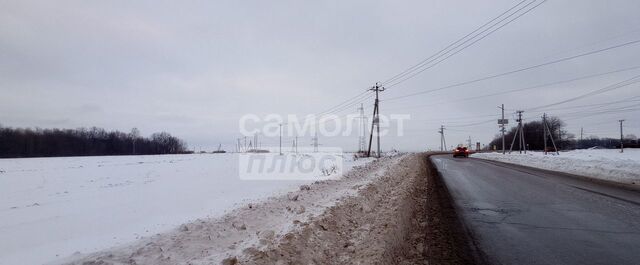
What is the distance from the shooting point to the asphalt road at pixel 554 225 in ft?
16.9

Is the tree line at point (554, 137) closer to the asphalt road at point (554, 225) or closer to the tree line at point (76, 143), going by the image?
the asphalt road at point (554, 225)

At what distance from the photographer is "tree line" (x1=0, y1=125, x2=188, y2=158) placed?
3844 inches

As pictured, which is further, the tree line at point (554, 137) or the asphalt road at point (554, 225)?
the tree line at point (554, 137)

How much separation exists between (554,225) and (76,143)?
134 meters

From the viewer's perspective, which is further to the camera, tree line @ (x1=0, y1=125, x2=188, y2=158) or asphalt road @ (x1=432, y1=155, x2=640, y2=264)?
tree line @ (x1=0, y1=125, x2=188, y2=158)

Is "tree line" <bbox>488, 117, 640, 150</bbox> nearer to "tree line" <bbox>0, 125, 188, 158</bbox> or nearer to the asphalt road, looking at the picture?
the asphalt road

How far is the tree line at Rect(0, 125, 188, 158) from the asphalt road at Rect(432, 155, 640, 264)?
380 feet

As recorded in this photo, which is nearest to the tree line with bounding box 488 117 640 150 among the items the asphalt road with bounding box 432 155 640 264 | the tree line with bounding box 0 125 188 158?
the asphalt road with bounding box 432 155 640 264

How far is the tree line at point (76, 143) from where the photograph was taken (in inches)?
3844

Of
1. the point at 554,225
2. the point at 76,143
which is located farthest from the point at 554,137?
the point at 76,143

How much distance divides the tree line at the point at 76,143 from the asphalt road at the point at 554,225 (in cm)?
11577

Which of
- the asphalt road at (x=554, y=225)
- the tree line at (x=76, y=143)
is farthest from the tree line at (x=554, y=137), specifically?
the tree line at (x=76, y=143)

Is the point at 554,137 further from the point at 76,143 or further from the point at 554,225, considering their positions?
the point at 76,143

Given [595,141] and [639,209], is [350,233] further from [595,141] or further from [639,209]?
[595,141]
